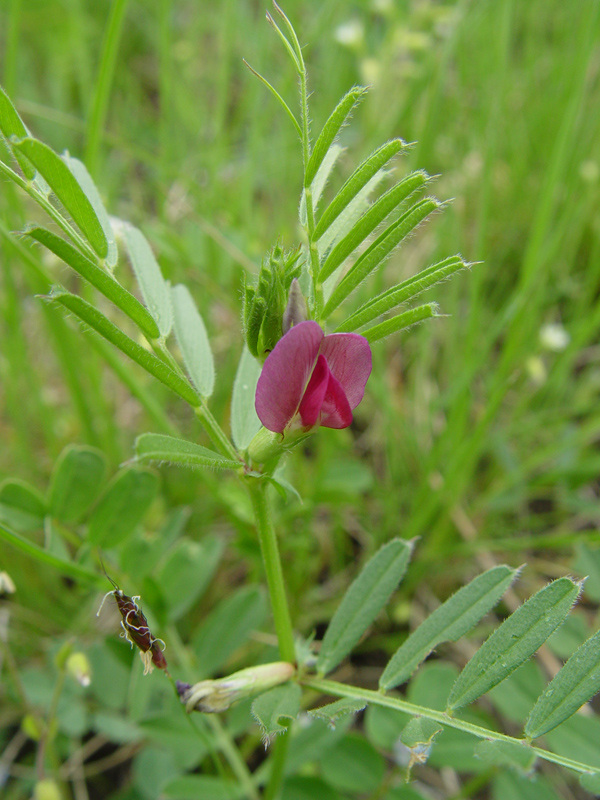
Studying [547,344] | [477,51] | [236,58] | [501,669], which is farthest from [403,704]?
[236,58]

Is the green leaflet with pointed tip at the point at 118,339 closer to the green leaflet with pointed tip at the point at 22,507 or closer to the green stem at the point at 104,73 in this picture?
the green leaflet with pointed tip at the point at 22,507

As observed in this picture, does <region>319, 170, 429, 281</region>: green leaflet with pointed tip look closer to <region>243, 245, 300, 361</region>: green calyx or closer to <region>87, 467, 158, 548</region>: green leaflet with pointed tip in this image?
<region>243, 245, 300, 361</region>: green calyx

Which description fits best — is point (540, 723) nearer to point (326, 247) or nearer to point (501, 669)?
A: point (501, 669)

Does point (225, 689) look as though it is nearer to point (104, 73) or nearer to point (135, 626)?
point (135, 626)

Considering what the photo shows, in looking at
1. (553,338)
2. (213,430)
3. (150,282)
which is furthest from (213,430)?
(553,338)

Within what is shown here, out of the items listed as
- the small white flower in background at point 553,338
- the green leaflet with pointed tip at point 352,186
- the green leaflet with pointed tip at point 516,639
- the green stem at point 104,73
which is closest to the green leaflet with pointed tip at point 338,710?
the green leaflet with pointed tip at point 516,639

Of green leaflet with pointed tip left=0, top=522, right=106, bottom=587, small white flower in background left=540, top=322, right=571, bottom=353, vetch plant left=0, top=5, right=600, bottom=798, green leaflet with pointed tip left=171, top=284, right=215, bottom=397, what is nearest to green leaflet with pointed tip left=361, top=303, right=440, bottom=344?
vetch plant left=0, top=5, right=600, bottom=798
